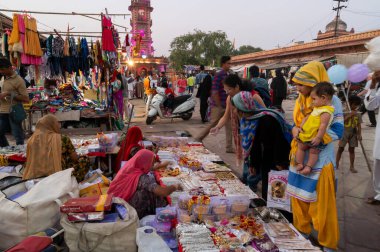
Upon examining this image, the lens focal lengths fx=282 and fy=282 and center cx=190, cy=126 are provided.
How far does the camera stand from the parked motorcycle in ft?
31.1

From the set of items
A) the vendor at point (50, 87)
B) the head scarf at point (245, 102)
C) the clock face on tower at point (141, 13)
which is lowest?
the head scarf at point (245, 102)

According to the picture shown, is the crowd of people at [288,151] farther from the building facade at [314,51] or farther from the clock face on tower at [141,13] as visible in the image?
the clock face on tower at [141,13]

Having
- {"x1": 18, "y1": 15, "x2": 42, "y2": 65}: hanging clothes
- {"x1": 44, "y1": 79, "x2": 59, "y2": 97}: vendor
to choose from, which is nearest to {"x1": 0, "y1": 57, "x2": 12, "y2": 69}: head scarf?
{"x1": 18, "y1": 15, "x2": 42, "y2": 65}: hanging clothes

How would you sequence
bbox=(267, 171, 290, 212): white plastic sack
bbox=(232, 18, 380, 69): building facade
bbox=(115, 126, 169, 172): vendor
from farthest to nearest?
bbox=(232, 18, 380, 69): building facade, bbox=(115, 126, 169, 172): vendor, bbox=(267, 171, 290, 212): white plastic sack

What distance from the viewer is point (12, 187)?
2.74 m

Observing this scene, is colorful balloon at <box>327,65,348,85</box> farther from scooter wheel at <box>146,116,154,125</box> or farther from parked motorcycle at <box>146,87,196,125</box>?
scooter wheel at <box>146,116,154,125</box>

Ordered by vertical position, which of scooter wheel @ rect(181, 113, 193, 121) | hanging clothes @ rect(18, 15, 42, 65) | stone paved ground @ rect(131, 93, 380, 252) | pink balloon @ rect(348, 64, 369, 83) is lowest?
stone paved ground @ rect(131, 93, 380, 252)

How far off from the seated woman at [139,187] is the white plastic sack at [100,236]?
0.54 m

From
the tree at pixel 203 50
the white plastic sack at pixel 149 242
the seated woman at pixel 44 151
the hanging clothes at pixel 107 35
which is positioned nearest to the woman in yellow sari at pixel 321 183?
the white plastic sack at pixel 149 242

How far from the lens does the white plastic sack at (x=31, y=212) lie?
2.25 m

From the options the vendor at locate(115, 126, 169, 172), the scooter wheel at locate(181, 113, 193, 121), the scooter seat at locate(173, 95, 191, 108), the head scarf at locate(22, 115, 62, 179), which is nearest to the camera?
the head scarf at locate(22, 115, 62, 179)

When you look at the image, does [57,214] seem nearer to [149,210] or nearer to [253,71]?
[149,210]

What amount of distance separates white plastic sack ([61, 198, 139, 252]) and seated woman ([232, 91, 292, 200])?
5.29 ft

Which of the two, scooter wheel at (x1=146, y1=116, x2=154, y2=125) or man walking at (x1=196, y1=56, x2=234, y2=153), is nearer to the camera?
man walking at (x1=196, y1=56, x2=234, y2=153)
